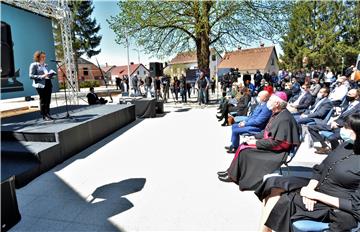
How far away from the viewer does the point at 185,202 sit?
3371 mm

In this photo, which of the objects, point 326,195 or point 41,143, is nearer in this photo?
point 326,195

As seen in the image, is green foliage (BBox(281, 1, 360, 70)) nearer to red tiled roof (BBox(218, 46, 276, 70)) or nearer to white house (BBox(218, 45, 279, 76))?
white house (BBox(218, 45, 279, 76))

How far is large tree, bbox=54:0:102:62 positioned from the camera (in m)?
28.5

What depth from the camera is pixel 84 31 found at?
30000 mm

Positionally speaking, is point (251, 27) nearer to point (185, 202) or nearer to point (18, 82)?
point (185, 202)

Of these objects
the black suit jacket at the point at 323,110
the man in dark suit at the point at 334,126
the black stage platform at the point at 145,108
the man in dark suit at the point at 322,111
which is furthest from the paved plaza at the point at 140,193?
the black stage platform at the point at 145,108

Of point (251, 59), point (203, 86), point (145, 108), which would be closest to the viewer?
point (145, 108)

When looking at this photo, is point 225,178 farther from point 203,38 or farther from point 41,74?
point 203,38

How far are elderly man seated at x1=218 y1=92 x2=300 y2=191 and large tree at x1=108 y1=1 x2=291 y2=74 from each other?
29.7 feet

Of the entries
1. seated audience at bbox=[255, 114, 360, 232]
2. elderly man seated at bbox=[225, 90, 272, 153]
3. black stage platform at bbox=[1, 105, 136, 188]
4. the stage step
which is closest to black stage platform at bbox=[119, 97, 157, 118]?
black stage platform at bbox=[1, 105, 136, 188]

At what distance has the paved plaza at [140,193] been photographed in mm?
2959

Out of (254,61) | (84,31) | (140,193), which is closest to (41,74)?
(140,193)

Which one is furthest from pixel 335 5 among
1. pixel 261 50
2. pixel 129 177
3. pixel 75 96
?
pixel 129 177

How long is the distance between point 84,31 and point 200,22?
22.2 m
